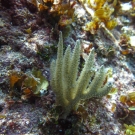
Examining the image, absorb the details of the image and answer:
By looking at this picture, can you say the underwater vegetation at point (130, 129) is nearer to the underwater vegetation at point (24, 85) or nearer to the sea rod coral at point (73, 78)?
the sea rod coral at point (73, 78)

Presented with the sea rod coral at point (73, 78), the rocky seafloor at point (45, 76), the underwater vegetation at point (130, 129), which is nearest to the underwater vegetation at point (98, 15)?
the rocky seafloor at point (45, 76)

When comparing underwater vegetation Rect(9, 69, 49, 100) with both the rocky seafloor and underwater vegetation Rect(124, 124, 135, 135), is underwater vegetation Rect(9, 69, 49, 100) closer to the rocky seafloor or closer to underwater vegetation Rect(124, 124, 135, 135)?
the rocky seafloor

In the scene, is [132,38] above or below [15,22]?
above

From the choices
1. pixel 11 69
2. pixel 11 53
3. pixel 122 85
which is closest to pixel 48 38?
pixel 11 53

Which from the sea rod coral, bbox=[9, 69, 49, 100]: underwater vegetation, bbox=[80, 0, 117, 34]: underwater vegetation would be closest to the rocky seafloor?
bbox=[9, 69, 49, 100]: underwater vegetation

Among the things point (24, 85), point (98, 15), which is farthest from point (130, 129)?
point (98, 15)

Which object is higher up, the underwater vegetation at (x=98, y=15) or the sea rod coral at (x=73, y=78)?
the underwater vegetation at (x=98, y=15)

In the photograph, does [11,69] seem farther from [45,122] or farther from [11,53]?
[45,122]

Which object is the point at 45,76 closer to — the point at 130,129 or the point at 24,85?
the point at 24,85
